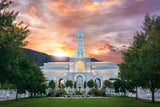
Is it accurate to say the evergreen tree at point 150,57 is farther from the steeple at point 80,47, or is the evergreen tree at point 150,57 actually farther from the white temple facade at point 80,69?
the steeple at point 80,47

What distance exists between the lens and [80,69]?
110m

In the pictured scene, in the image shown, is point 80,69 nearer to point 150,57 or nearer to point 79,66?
point 79,66

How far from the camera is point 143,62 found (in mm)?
25938

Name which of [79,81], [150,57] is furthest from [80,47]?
[150,57]

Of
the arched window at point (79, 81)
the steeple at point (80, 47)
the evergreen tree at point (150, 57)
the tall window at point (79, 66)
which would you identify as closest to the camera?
the evergreen tree at point (150, 57)

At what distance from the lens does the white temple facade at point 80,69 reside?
105m

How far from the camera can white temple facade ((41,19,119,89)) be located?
10525 cm

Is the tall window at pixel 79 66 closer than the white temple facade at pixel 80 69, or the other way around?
the white temple facade at pixel 80 69

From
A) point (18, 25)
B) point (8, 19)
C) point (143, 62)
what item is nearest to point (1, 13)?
point (8, 19)

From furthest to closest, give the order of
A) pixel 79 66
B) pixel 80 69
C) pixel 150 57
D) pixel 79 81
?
pixel 79 66
pixel 80 69
pixel 79 81
pixel 150 57

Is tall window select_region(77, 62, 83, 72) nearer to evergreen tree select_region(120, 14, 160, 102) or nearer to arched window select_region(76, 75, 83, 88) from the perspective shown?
arched window select_region(76, 75, 83, 88)

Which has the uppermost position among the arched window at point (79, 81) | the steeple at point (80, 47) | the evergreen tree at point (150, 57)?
the steeple at point (80, 47)

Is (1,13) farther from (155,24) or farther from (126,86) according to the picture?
(126,86)

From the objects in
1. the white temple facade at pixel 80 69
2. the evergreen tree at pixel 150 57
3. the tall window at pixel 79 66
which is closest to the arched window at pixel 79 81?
the white temple facade at pixel 80 69
